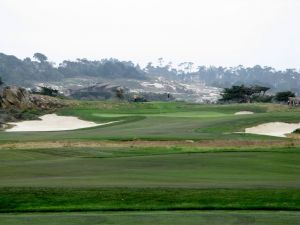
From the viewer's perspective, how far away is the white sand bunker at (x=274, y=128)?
47.1 m

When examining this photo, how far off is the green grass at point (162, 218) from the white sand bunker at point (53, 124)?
138ft

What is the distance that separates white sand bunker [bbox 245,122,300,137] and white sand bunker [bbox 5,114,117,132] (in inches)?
639

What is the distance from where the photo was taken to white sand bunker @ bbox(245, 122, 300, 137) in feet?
155

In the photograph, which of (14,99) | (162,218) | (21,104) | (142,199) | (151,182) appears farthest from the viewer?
(21,104)

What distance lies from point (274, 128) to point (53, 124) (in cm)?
2175

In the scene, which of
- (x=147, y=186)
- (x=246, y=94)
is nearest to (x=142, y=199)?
(x=147, y=186)

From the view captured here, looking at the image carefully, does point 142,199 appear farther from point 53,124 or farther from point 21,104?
point 21,104

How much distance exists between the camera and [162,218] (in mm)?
13266

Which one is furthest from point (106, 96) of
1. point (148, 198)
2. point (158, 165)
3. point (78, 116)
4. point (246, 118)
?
point (148, 198)

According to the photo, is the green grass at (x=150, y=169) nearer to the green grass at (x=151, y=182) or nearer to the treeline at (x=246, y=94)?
the green grass at (x=151, y=182)

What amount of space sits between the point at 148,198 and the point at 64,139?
2503cm

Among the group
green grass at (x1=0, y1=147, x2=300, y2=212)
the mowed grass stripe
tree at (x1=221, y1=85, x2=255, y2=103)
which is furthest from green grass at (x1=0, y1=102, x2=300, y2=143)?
tree at (x1=221, y1=85, x2=255, y2=103)

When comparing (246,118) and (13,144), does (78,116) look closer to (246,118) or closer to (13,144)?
(246,118)

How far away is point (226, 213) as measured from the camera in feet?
46.1
